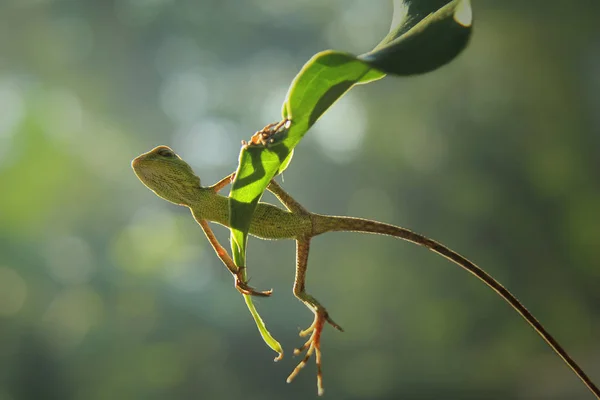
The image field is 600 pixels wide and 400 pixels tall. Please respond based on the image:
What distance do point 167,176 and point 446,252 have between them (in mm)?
512

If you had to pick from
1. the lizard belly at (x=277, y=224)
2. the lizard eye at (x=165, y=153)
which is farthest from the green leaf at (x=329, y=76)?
the lizard eye at (x=165, y=153)

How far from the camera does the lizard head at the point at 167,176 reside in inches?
42.9

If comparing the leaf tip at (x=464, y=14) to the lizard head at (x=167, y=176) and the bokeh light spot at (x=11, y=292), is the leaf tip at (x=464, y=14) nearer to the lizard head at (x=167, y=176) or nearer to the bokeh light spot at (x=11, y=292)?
the lizard head at (x=167, y=176)

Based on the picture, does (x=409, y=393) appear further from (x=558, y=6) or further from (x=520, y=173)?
(x=558, y=6)

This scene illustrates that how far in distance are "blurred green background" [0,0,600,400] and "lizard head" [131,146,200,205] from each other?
13620 millimetres

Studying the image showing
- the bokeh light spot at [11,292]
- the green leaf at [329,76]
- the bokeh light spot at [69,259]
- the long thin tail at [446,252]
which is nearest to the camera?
the green leaf at [329,76]

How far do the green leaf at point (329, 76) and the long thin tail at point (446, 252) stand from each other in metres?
0.26

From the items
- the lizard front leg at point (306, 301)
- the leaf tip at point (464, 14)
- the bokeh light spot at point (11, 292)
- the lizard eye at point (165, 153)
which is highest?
the leaf tip at point (464, 14)

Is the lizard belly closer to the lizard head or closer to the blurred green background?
the lizard head

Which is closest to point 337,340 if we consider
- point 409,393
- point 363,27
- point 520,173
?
point 409,393

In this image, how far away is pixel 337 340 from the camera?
1641 cm

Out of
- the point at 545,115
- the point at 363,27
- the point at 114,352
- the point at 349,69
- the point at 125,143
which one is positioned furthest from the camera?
the point at 363,27

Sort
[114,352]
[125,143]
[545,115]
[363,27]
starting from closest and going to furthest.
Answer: [114,352], [545,115], [125,143], [363,27]

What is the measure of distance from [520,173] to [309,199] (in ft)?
19.3
